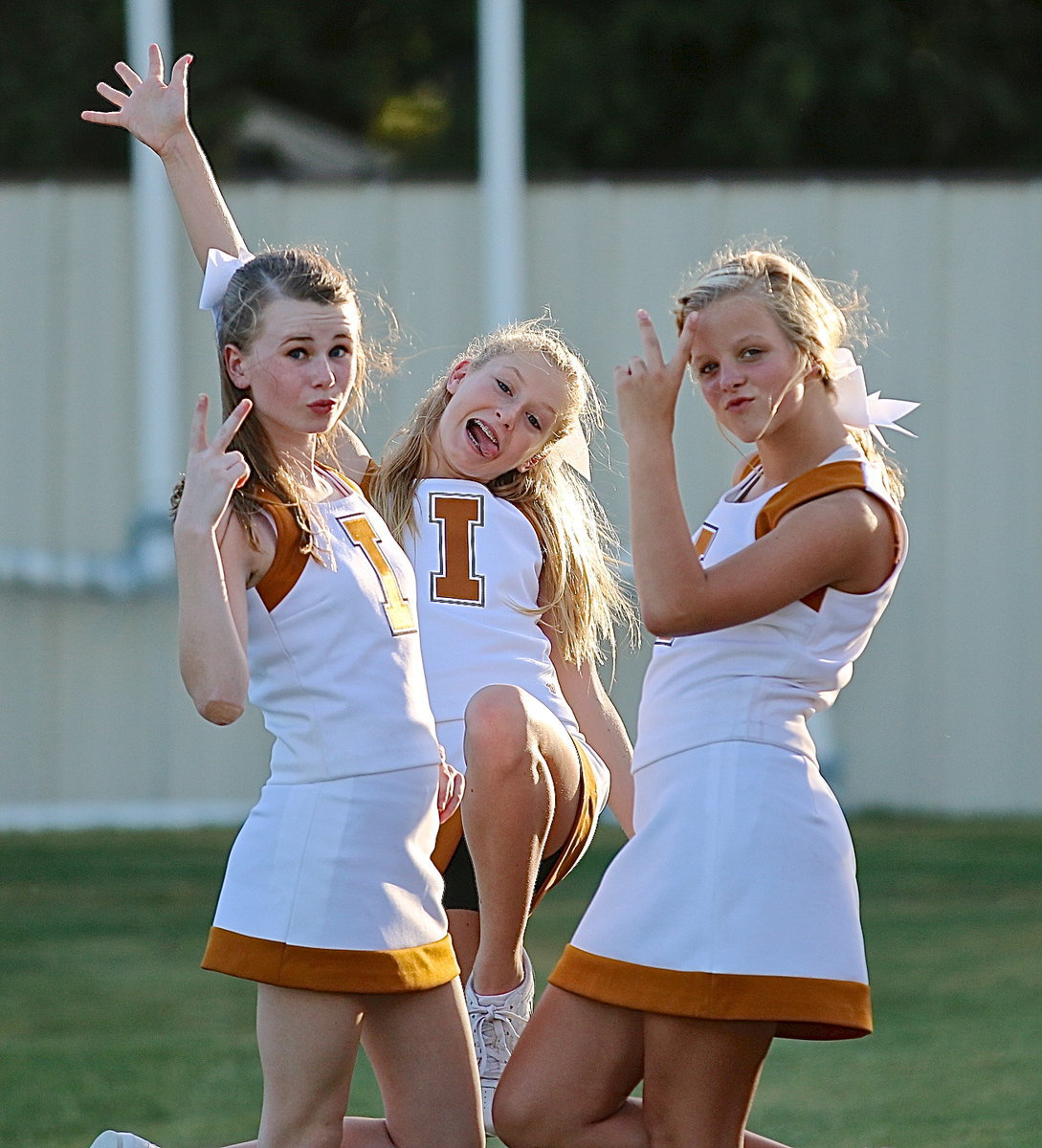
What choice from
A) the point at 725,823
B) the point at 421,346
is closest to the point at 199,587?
the point at 725,823

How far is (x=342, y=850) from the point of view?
2.46 meters

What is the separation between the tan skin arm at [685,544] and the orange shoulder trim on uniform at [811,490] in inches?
0.9

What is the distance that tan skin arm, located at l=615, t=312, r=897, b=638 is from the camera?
244cm

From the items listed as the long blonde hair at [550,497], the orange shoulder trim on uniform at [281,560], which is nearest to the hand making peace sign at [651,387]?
the orange shoulder trim on uniform at [281,560]

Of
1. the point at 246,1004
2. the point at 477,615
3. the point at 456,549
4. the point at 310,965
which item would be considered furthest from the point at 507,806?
the point at 246,1004

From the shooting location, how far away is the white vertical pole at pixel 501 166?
7215 mm

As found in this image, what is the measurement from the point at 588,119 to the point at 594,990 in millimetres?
10848

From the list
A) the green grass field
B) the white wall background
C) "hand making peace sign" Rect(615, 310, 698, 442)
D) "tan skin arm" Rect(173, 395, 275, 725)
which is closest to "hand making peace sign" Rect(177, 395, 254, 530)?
→ "tan skin arm" Rect(173, 395, 275, 725)

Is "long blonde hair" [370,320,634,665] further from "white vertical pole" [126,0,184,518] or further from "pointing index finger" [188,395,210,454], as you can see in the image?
"white vertical pole" [126,0,184,518]

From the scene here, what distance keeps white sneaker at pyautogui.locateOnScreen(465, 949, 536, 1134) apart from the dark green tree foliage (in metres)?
9.73

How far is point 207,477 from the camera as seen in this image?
2.37 meters

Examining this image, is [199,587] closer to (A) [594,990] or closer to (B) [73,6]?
(A) [594,990]

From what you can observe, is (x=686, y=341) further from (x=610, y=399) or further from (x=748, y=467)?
(x=610, y=399)

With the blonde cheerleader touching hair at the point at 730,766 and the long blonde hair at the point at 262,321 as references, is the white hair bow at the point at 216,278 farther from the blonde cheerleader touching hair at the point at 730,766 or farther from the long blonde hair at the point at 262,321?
the blonde cheerleader touching hair at the point at 730,766
